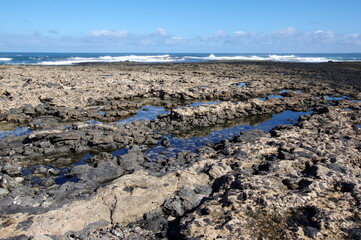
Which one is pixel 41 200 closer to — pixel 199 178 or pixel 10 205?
pixel 10 205

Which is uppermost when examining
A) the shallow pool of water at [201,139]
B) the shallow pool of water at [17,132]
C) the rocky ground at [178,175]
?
the rocky ground at [178,175]

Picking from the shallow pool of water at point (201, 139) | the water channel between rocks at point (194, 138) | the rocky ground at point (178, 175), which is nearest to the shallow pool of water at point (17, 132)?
the rocky ground at point (178, 175)

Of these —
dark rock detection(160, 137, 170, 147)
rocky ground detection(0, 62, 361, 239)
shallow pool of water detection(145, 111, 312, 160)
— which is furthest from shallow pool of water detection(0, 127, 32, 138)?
dark rock detection(160, 137, 170, 147)

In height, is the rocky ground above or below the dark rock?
above

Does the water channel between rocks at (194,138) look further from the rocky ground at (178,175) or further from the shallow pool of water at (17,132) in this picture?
the shallow pool of water at (17,132)

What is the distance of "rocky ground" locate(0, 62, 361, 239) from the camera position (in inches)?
251

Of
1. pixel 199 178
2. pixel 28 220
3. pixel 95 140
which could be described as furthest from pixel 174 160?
pixel 28 220

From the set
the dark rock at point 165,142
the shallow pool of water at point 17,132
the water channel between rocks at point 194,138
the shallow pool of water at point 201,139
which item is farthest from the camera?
the shallow pool of water at point 17,132

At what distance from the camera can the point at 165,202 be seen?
24.8 ft

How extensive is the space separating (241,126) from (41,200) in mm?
12457

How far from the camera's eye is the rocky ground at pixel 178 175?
6.38 m

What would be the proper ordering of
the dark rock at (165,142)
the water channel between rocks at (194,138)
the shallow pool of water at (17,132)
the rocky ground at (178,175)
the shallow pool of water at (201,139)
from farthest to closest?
the shallow pool of water at (17,132) < the dark rock at (165,142) < the shallow pool of water at (201,139) < the water channel between rocks at (194,138) < the rocky ground at (178,175)

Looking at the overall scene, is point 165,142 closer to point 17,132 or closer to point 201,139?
point 201,139

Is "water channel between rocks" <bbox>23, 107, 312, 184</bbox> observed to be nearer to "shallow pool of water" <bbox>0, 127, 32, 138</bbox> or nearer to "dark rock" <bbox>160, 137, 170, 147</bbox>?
"dark rock" <bbox>160, 137, 170, 147</bbox>
